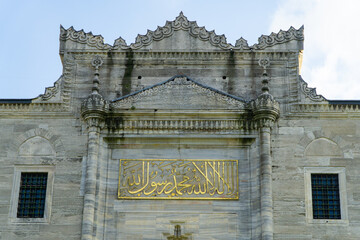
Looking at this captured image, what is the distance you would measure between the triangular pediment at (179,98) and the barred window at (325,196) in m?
3.21

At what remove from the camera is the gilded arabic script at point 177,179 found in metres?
21.7

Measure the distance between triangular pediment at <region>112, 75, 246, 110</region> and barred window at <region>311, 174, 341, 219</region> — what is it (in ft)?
10.5

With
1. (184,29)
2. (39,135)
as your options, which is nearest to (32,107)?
(39,135)

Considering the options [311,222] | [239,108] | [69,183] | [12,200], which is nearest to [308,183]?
[311,222]

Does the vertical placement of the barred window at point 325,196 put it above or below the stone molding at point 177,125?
below

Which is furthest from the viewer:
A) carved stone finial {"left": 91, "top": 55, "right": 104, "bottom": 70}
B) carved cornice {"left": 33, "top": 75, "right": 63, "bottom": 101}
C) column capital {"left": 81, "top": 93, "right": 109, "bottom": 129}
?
carved stone finial {"left": 91, "top": 55, "right": 104, "bottom": 70}

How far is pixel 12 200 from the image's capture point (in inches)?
859

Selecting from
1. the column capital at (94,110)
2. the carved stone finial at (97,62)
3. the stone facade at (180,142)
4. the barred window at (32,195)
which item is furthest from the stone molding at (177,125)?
the barred window at (32,195)

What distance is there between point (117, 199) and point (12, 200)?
310 cm

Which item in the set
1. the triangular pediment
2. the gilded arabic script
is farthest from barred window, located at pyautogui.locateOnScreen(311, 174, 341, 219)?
the triangular pediment

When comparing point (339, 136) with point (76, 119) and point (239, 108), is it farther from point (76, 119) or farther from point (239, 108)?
point (76, 119)

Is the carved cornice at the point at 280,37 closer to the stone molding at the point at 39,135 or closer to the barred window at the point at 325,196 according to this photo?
the barred window at the point at 325,196

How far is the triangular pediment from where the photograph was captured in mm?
22719

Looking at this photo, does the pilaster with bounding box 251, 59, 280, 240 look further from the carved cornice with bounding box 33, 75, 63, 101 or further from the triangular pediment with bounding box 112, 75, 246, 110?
the carved cornice with bounding box 33, 75, 63, 101
